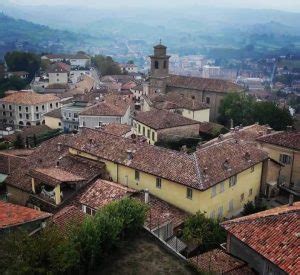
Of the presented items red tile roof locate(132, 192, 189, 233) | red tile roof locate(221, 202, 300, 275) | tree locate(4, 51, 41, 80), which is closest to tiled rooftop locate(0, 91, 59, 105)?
tree locate(4, 51, 41, 80)

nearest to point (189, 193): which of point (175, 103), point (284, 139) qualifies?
point (284, 139)

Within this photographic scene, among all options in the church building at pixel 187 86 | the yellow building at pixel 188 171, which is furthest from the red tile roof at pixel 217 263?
the church building at pixel 187 86

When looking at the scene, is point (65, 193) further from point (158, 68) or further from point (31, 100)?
point (31, 100)

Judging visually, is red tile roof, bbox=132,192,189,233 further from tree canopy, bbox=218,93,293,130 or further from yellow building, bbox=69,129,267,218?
tree canopy, bbox=218,93,293,130

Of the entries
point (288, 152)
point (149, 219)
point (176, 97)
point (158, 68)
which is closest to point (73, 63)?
point (158, 68)

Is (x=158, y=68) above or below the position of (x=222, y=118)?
above

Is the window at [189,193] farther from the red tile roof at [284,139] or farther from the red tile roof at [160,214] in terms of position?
the red tile roof at [284,139]
